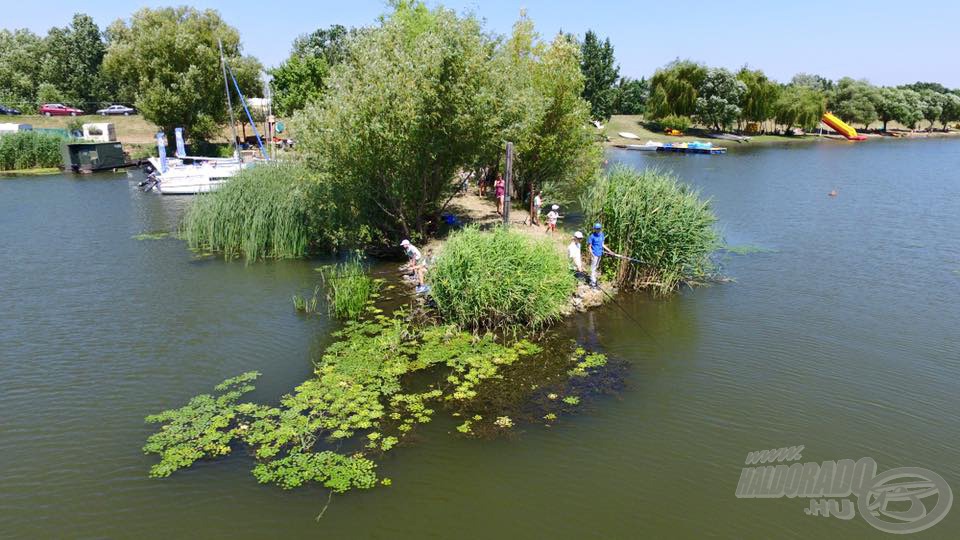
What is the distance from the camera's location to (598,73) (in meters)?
72.1

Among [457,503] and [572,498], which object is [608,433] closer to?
[572,498]

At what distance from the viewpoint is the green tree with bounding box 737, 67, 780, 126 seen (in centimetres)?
8106

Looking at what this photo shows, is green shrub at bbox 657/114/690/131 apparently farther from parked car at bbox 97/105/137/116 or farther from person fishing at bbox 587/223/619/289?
person fishing at bbox 587/223/619/289

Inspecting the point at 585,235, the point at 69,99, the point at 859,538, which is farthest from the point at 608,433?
the point at 69,99

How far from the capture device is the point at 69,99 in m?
69.7

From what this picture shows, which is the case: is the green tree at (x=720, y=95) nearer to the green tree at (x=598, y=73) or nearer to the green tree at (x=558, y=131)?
the green tree at (x=598, y=73)

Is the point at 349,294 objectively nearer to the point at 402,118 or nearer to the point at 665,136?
the point at 402,118

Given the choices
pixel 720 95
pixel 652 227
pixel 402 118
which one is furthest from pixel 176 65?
pixel 720 95

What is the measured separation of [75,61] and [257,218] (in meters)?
66.9

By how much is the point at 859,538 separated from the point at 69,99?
278ft

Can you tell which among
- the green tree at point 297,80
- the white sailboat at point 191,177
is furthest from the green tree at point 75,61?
the white sailboat at point 191,177

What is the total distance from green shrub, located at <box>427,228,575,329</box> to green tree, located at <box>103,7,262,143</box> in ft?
146

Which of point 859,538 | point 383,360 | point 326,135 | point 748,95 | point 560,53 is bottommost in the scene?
point 859,538

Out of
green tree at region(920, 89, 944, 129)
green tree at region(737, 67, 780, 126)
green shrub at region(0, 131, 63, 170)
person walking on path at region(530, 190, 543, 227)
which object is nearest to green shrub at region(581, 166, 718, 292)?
person walking on path at region(530, 190, 543, 227)
